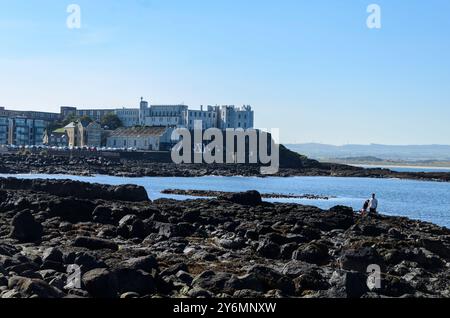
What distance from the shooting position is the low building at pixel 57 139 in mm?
169250

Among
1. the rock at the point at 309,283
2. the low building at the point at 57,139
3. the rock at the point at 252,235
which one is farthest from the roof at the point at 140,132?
the rock at the point at 309,283

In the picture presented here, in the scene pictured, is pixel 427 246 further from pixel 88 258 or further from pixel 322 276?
pixel 88 258

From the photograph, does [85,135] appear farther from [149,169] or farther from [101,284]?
[101,284]

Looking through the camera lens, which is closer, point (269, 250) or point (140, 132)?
point (269, 250)

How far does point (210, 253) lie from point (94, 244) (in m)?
4.11

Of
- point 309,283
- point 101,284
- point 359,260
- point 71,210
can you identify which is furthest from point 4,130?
point 101,284

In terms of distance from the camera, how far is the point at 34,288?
16547 millimetres

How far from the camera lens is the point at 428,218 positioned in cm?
5153

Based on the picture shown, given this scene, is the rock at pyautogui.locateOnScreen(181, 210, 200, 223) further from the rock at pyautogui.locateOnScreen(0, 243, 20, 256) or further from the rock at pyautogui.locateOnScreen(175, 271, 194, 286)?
the rock at pyautogui.locateOnScreen(175, 271, 194, 286)

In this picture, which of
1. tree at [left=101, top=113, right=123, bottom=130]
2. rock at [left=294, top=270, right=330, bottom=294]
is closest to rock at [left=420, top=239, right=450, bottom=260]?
rock at [left=294, top=270, right=330, bottom=294]

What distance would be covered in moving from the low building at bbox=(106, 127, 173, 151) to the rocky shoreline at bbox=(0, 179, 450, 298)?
11188 centimetres

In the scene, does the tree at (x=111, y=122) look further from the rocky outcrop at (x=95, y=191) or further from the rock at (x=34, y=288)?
the rock at (x=34, y=288)

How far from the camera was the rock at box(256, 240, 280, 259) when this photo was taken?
25359mm
